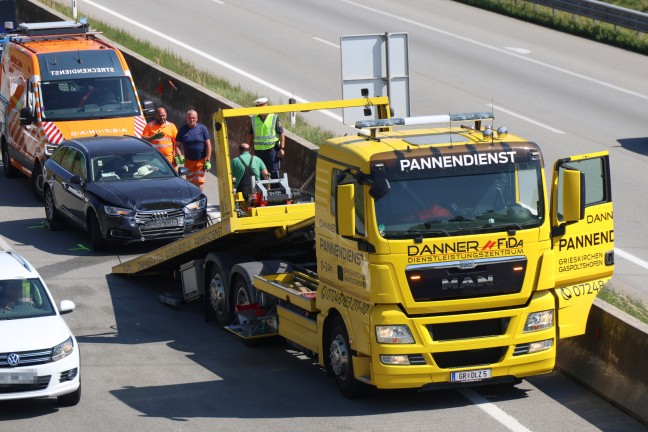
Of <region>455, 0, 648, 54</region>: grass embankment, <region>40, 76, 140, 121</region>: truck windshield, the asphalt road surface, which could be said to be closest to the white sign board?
the asphalt road surface

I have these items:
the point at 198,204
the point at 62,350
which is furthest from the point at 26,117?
the point at 62,350

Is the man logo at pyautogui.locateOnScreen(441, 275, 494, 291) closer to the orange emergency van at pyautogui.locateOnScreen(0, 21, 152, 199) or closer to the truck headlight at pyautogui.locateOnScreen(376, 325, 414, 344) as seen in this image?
the truck headlight at pyautogui.locateOnScreen(376, 325, 414, 344)

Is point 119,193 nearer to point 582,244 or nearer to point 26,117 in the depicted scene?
A: point 26,117

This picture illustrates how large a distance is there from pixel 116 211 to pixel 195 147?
2.27 metres

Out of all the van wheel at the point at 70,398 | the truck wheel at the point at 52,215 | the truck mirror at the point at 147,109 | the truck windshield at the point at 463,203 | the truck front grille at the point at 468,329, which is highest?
the truck windshield at the point at 463,203

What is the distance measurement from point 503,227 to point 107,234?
28.0 feet

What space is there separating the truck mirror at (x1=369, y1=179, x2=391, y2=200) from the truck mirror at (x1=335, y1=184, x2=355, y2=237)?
0.19 meters

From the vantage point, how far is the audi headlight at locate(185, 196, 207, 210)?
19.4 m

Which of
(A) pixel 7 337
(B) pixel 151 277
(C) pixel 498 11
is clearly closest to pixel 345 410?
(A) pixel 7 337

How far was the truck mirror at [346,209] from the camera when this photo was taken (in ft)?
38.9

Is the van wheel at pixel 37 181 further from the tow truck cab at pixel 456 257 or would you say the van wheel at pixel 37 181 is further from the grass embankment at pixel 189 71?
the tow truck cab at pixel 456 257

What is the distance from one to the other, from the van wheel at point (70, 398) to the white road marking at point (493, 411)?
3704 millimetres

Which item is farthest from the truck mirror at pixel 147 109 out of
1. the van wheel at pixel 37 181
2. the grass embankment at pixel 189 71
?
the grass embankment at pixel 189 71

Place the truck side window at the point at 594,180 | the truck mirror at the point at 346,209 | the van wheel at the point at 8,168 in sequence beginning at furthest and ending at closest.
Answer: the van wheel at the point at 8,168
the truck side window at the point at 594,180
the truck mirror at the point at 346,209
